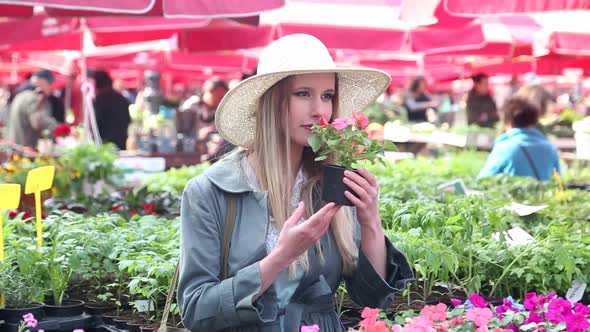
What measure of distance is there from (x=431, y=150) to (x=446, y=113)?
7787mm

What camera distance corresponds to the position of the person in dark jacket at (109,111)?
12.8 m

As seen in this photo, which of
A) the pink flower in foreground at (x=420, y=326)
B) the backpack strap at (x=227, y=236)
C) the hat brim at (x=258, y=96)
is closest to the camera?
the pink flower in foreground at (x=420, y=326)

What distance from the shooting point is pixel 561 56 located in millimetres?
13336

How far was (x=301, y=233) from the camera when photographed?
2.45 m

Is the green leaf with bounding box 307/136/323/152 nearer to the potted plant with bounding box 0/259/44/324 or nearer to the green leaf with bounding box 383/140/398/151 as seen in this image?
the green leaf with bounding box 383/140/398/151

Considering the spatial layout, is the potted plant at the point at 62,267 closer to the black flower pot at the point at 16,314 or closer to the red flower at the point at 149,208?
the black flower pot at the point at 16,314

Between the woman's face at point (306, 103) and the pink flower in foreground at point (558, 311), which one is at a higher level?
the woman's face at point (306, 103)

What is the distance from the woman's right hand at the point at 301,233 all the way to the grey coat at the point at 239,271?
0.37ft

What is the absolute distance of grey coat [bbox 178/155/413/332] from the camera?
2564mm

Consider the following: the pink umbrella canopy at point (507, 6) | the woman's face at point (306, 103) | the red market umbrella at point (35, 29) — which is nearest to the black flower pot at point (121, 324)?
the woman's face at point (306, 103)

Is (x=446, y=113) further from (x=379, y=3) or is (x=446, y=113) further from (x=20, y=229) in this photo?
(x=20, y=229)

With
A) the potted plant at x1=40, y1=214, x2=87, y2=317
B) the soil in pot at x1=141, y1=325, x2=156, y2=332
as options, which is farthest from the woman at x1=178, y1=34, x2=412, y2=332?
the potted plant at x1=40, y1=214, x2=87, y2=317

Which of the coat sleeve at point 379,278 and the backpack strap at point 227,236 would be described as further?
the coat sleeve at point 379,278

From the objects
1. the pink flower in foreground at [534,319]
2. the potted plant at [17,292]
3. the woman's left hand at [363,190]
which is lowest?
the potted plant at [17,292]
